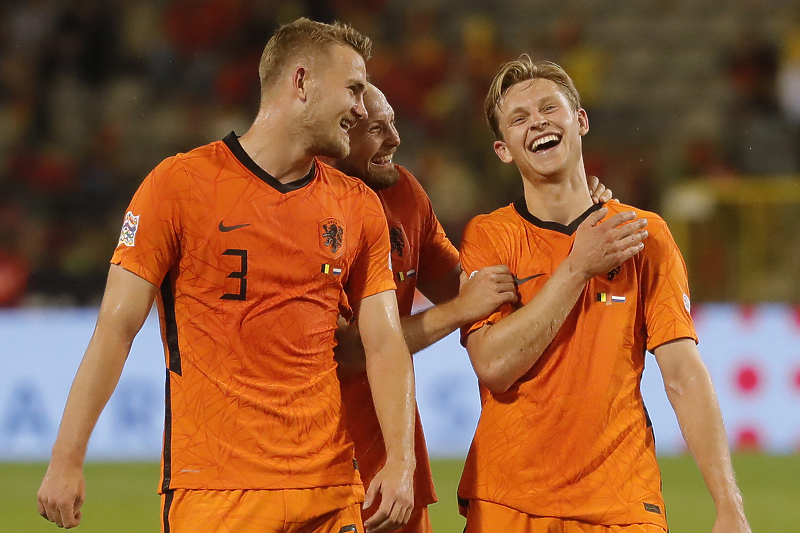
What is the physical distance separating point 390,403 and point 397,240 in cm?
96

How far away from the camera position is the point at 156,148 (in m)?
13.4

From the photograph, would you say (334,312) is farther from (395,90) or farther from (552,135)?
(395,90)

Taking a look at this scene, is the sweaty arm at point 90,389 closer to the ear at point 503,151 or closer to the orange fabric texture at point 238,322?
the orange fabric texture at point 238,322

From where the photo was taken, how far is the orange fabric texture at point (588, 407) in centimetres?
322

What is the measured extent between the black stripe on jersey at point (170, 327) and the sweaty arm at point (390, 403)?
1.92 ft

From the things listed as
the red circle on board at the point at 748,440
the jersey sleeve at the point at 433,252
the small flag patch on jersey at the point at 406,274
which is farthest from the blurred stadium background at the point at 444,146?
the small flag patch on jersey at the point at 406,274

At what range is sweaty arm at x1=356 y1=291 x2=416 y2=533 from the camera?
307cm

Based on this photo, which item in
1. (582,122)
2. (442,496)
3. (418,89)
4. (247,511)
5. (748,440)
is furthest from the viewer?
(418,89)

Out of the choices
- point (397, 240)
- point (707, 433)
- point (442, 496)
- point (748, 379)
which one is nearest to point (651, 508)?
point (707, 433)

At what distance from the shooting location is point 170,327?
308cm

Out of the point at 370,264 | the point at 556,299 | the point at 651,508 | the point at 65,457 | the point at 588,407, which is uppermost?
the point at 370,264

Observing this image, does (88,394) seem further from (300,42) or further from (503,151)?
(503,151)

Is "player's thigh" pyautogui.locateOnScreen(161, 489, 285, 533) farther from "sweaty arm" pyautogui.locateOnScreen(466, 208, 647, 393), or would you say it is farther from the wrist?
"sweaty arm" pyautogui.locateOnScreen(466, 208, 647, 393)

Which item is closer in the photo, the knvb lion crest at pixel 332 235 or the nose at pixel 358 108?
the knvb lion crest at pixel 332 235
